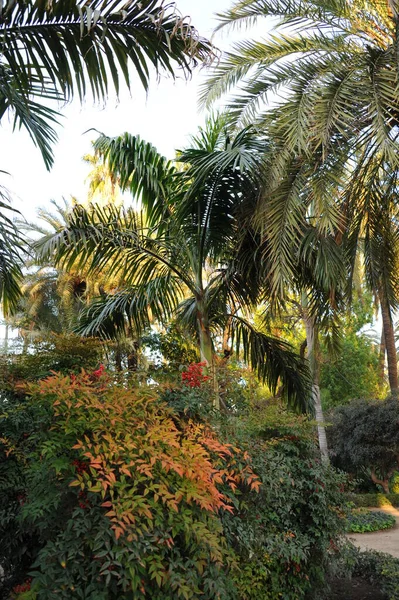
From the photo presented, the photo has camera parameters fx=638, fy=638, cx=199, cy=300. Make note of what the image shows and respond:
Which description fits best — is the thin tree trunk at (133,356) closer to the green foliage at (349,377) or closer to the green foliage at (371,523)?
the green foliage at (371,523)

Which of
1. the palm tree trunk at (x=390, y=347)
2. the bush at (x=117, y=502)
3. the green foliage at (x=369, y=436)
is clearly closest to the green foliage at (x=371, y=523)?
the green foliage at (x=369, y=436)

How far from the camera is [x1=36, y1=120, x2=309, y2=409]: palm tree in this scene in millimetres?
9445

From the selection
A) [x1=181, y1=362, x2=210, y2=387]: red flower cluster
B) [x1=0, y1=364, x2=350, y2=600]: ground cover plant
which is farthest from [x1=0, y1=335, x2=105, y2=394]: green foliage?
[x1=181, y1=362, x2=210, y2=387]: red flower cluster

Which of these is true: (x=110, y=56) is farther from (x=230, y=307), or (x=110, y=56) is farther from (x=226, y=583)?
(x=230, y=307)

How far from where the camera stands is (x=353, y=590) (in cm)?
748

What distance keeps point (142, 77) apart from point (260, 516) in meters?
3.69

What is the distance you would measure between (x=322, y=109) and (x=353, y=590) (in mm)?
5951

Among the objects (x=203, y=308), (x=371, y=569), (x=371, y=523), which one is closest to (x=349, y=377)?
(x=371, y=523)

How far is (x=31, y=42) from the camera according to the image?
15.6ft

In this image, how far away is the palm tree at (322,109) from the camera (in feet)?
27.7

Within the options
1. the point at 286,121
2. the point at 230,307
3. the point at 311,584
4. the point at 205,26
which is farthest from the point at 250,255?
the point at 311,584

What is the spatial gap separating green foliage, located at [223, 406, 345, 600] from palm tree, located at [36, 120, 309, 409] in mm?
2765

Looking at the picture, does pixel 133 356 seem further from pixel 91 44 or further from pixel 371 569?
pixel 91 44

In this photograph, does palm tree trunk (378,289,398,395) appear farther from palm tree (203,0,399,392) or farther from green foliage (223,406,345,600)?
green foliage (223,406,345,600)
